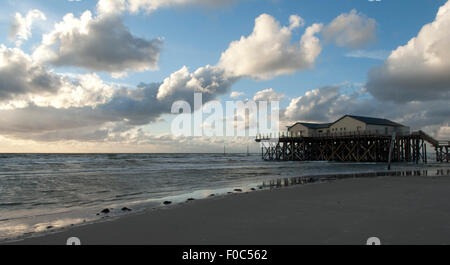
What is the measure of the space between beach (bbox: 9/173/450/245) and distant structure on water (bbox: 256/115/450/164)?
114ft

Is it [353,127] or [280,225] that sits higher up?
[353,127]

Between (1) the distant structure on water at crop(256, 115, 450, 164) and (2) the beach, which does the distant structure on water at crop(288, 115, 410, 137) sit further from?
(2) the beach

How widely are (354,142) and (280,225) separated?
154 feet

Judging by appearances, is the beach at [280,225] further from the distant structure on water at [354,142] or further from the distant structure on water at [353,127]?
the distant structure on water at [353,127]

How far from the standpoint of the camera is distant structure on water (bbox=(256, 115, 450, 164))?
4191 centimetres

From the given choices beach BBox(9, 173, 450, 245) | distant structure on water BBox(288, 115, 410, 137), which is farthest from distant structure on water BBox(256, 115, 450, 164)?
beach BBox(9, 173, 450, 245)

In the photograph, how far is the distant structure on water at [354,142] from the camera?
137ft

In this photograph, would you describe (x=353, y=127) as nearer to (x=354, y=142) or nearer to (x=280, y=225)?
(x=354, y=142)

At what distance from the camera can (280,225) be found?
20.3 ft

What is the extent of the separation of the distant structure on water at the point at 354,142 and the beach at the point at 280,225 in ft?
114

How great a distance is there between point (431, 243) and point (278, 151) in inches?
2242

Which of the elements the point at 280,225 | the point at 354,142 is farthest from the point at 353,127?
the point at 280,225
